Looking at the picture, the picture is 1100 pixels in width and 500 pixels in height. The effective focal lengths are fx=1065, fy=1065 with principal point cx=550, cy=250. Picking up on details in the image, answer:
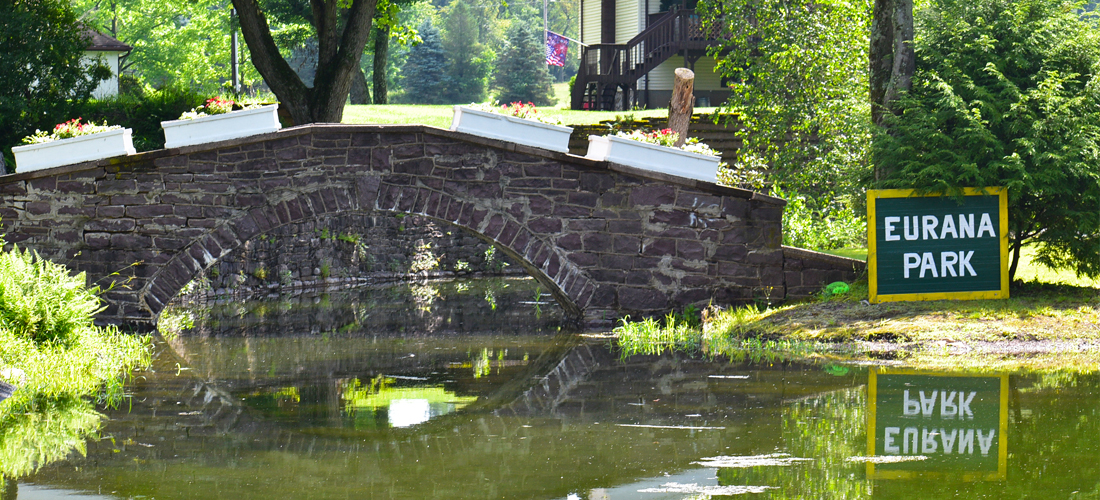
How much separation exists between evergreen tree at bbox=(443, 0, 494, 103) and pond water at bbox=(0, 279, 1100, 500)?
47681 mm

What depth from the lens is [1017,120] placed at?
10.9m

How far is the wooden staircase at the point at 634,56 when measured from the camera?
29953 millimetres

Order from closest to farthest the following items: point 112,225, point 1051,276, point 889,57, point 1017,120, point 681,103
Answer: point 1017,120
point 889,57
point 112,225
point 1051,276
point 681,103

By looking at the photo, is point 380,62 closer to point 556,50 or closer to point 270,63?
point 556,50

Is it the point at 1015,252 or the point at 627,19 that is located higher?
the point at 627,19

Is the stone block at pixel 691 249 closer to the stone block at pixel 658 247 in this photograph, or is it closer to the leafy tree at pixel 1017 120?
the stone block at pixel 658 247


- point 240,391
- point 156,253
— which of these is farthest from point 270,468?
point 156,253

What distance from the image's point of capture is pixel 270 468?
20.9 feet

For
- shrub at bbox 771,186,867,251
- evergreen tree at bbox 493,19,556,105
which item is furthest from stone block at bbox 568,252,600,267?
evergreen tree at bbox 493,19,556,105

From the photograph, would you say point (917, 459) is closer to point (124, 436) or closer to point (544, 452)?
point (544, 452)

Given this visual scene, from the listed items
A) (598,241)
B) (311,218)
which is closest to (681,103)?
(598,241)

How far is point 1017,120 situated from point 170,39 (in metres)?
43.5

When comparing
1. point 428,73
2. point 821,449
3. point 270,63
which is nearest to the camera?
point 821,449

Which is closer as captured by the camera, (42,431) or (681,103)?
(42,431)
